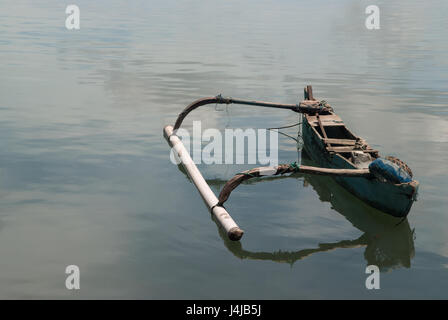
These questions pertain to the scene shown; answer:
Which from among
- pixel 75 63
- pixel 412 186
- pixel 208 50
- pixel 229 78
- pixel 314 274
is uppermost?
pixel 208 50

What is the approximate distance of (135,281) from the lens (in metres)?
10.5

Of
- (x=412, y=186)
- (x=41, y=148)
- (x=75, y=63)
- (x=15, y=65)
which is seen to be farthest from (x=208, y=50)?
(x=412, y=186)

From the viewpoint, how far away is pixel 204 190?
561 inches

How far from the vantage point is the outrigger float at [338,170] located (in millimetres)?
12305

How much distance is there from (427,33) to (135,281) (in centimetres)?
5657

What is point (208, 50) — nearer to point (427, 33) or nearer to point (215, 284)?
point (427, 33)

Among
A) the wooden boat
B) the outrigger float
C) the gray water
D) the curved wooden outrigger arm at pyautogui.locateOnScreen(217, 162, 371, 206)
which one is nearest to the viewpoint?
the gray water

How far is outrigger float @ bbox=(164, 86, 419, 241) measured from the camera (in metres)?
12.3

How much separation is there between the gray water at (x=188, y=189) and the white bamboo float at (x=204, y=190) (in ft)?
1.43

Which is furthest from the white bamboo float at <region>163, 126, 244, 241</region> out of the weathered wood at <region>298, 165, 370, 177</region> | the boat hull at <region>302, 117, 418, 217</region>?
the boat hull at <region>302, 117, 418, 217</region>

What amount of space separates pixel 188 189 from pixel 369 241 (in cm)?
572

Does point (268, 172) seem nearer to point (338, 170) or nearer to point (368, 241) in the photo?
point (338, 170)

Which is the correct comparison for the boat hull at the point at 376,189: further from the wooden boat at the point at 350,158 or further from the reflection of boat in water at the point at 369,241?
the reflection of boat in water at the point at 369,241

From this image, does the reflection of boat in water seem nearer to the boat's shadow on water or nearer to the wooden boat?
the boat's shadow on water
